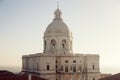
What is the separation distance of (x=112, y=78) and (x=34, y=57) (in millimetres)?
18231

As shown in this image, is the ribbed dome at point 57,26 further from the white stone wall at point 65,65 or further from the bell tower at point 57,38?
the white stone wall at point 65,65

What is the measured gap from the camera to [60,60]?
59719 mm

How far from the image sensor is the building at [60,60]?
58.9 m

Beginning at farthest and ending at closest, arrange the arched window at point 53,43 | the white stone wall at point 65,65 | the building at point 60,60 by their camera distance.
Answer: the arched window at point 53,43 → the building at point 60,60 → the white stone wall at point 65,65

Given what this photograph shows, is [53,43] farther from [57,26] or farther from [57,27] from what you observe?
[57,26]

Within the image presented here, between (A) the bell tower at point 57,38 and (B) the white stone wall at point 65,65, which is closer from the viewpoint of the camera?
(B) the white stone wall at point 65,65

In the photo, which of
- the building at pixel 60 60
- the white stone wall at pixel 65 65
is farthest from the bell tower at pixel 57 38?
the white stone wall at pixel 65 65

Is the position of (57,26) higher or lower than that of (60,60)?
higher

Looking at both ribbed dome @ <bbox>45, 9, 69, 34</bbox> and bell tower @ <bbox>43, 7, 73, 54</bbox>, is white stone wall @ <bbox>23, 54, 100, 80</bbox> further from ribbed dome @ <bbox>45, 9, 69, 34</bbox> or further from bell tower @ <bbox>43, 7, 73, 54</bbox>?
ribbed dome @ <bbox>45, 9, 69, 34</bbox>

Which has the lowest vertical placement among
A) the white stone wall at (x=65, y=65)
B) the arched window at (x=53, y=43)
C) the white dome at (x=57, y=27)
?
the white stone wall at (x=65, y=65)

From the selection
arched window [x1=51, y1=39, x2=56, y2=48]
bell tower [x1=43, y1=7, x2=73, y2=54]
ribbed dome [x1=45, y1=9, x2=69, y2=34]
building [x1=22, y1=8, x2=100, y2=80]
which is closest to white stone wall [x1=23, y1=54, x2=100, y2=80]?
building [x1=22, y1=8, x2=100, y2=80]

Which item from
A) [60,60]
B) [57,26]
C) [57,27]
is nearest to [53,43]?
[57,27]

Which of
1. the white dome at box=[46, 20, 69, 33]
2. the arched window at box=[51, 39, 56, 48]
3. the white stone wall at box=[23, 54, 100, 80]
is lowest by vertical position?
the white stone wall at box=[23, 54, 100, 80]

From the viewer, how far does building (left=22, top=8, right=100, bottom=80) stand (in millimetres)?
58866
